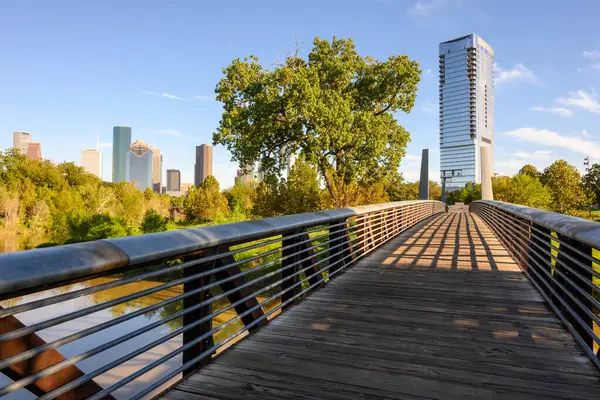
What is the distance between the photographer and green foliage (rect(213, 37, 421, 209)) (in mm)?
19469

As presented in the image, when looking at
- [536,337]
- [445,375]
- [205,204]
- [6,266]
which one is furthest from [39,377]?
[205,204]

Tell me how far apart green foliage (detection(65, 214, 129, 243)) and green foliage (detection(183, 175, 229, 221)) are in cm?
2182

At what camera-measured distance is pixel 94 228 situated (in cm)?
4528

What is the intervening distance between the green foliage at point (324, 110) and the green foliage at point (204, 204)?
50887 millimetres

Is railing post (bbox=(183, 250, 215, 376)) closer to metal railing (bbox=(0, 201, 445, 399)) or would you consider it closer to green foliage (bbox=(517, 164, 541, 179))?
metal railing (bbox=(0, 201, 445, 399))

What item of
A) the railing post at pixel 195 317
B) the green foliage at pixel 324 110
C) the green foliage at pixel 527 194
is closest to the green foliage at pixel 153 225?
the green foliage at pixel 324 110

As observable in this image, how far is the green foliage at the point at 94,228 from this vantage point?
149 ft

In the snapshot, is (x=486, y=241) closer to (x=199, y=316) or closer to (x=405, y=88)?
(x=199, y=316)

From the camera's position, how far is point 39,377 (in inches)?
67.8

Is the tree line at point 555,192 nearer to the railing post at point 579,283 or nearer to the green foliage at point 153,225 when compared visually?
the green foliage at point 153,225

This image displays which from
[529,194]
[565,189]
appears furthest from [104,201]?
[565,189]

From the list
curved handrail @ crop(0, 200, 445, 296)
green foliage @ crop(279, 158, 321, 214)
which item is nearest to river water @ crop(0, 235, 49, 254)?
green foliage @ crop(279, 158, 321, 214)

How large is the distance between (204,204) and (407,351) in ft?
234

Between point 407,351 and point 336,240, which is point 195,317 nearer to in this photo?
point 407,351
